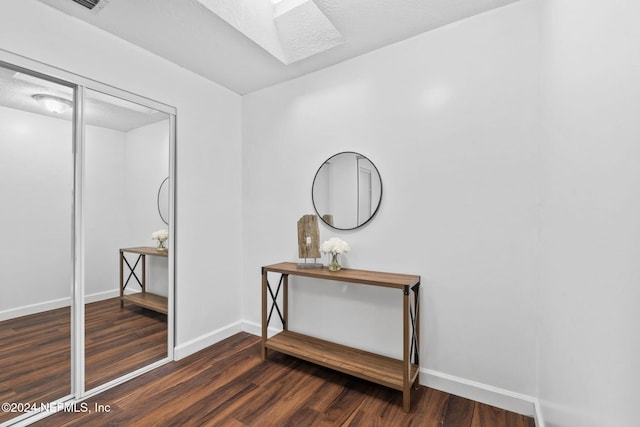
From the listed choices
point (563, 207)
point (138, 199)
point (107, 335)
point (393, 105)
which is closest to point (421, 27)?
point (393, 105)

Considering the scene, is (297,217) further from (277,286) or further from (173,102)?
(173,102)

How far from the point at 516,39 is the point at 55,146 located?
3.14m

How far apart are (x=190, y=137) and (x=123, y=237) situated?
1.07m

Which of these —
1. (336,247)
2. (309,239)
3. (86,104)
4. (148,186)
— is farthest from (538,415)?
(86,104)

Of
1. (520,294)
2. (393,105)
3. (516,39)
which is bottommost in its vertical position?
(520,294)

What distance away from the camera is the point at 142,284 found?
7.93 feet

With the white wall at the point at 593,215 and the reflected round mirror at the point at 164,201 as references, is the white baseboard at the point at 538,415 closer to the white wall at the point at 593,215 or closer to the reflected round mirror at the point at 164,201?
the white wall at the point at 593,215

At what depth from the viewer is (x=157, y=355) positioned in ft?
8.03

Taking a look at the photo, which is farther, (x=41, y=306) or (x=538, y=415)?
(x=41, y=306)

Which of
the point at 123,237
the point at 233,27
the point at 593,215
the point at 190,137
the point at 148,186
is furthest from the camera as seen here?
the point at 190,137

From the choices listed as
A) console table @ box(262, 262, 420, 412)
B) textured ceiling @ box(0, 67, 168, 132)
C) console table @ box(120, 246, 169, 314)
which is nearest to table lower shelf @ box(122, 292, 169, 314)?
console table @ box(120, 246, 169, 314)

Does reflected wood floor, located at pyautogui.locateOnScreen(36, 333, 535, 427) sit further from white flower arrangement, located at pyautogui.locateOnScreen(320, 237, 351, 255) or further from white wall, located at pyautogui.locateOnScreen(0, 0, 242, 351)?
white flower arrangement, located at pyautogui.locateOnScreen(320, 237, 351, 255)

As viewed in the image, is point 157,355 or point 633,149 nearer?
point 633,149

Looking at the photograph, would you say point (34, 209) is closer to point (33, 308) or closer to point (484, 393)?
point (33, 308)
